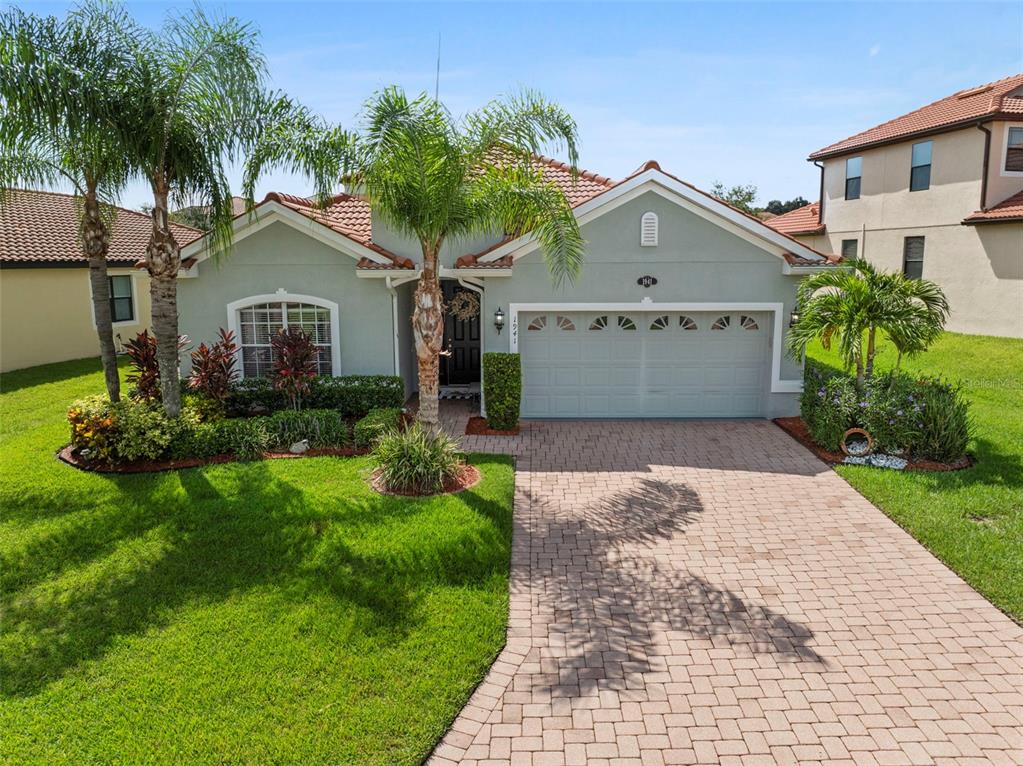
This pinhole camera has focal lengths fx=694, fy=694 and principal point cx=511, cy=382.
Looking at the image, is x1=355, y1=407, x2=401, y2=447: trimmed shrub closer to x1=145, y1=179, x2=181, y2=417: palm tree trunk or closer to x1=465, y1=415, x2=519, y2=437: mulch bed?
x1=465, y1=415, x2=519, y2=437: mulch bed

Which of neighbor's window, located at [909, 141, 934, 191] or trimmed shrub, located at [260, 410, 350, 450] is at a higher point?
neighbor's window, located at [909, 141, 934, 191]

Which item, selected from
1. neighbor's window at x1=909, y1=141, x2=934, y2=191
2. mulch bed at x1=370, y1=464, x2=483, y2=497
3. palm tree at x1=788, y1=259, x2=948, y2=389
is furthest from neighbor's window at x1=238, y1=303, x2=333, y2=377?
neighbor's window at x1=909, y1=141, x2=934, y2=191

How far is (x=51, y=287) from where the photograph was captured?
68.0 ft

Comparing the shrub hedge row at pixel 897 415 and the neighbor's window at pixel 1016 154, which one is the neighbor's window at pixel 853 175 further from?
the shrub hedge row at pixel 897 415

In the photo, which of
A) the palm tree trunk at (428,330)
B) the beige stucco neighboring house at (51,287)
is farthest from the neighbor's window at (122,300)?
the palm tree trunk at (428,330)

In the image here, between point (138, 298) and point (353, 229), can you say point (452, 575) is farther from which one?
point (138, 298)

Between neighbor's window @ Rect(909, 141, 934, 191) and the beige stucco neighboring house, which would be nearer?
the beige stucco neighboring house

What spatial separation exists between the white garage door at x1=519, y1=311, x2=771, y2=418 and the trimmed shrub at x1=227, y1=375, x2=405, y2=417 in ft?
9.47

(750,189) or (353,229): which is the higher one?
(750,189)

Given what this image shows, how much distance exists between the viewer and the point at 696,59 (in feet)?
39.8

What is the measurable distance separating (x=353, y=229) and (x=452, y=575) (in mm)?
9605

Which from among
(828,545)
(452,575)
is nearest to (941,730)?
(828,545)

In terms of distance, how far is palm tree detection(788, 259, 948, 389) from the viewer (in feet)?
37.9

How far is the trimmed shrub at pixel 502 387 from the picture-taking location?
13.2 metres
